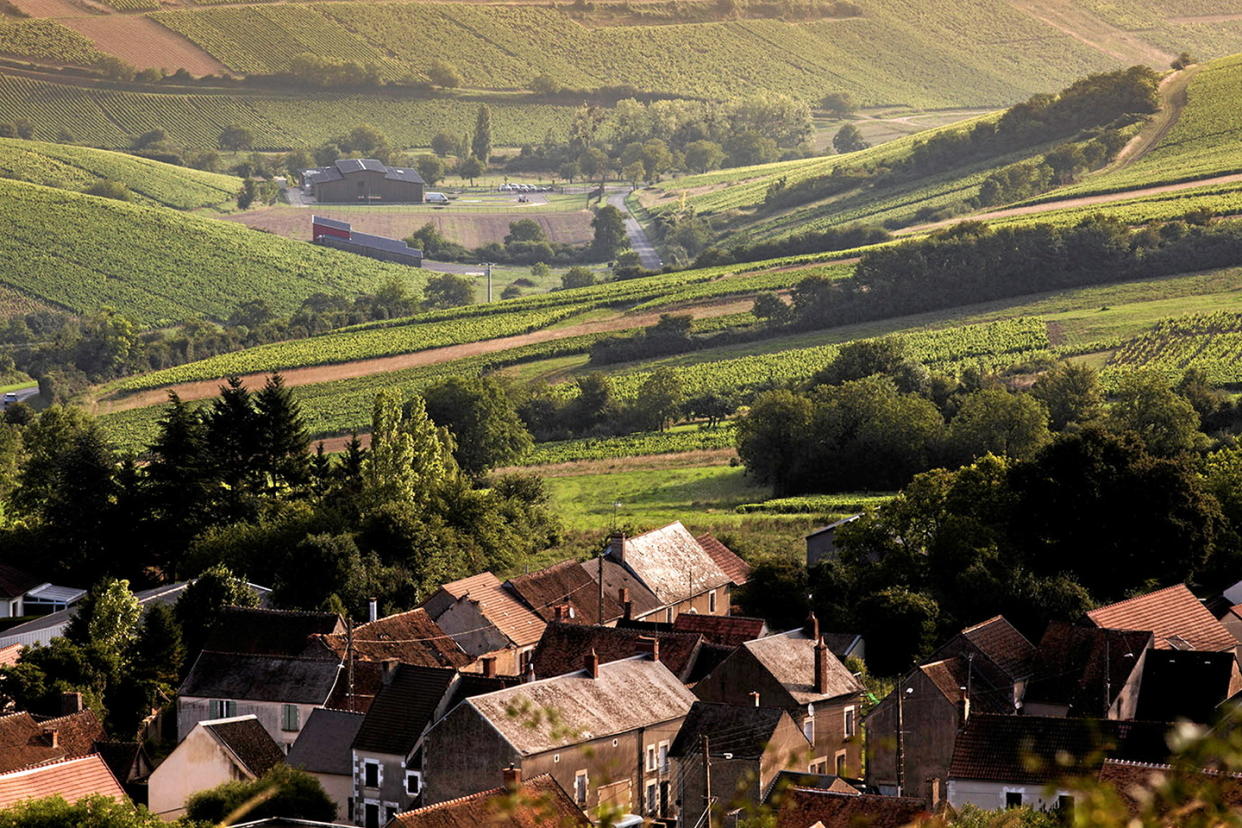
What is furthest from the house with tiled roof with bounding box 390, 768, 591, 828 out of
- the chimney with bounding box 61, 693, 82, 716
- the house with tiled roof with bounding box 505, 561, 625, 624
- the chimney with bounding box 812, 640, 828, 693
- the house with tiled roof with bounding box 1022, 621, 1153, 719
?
the house with tiled roof with bounding box 505, 561, 625, 624

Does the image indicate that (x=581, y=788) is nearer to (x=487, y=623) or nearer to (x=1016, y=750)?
(x=1016, y=750)

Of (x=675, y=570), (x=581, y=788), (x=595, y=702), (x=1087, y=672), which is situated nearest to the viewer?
(x=581, y=788)

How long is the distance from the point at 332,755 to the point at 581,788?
579cm

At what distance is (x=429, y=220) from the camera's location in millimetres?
178750

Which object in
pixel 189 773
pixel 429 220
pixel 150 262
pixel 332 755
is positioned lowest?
pixel 150 262

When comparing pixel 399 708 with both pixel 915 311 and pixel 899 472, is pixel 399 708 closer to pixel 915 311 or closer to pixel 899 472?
pixel 899 472

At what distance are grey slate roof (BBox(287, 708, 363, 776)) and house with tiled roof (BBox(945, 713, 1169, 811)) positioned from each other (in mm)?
11732

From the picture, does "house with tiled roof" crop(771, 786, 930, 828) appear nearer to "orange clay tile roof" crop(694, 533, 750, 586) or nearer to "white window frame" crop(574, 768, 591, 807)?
"white window frame" crop(574, 768, 591, 807)

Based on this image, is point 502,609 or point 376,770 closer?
point 376,770

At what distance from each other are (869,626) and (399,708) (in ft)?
50.3

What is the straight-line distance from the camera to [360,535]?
54.2m

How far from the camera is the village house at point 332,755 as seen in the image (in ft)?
118

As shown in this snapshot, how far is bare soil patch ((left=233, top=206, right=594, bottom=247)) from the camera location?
17200 centimetres

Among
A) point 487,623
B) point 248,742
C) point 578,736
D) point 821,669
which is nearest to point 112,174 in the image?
point 487,623
